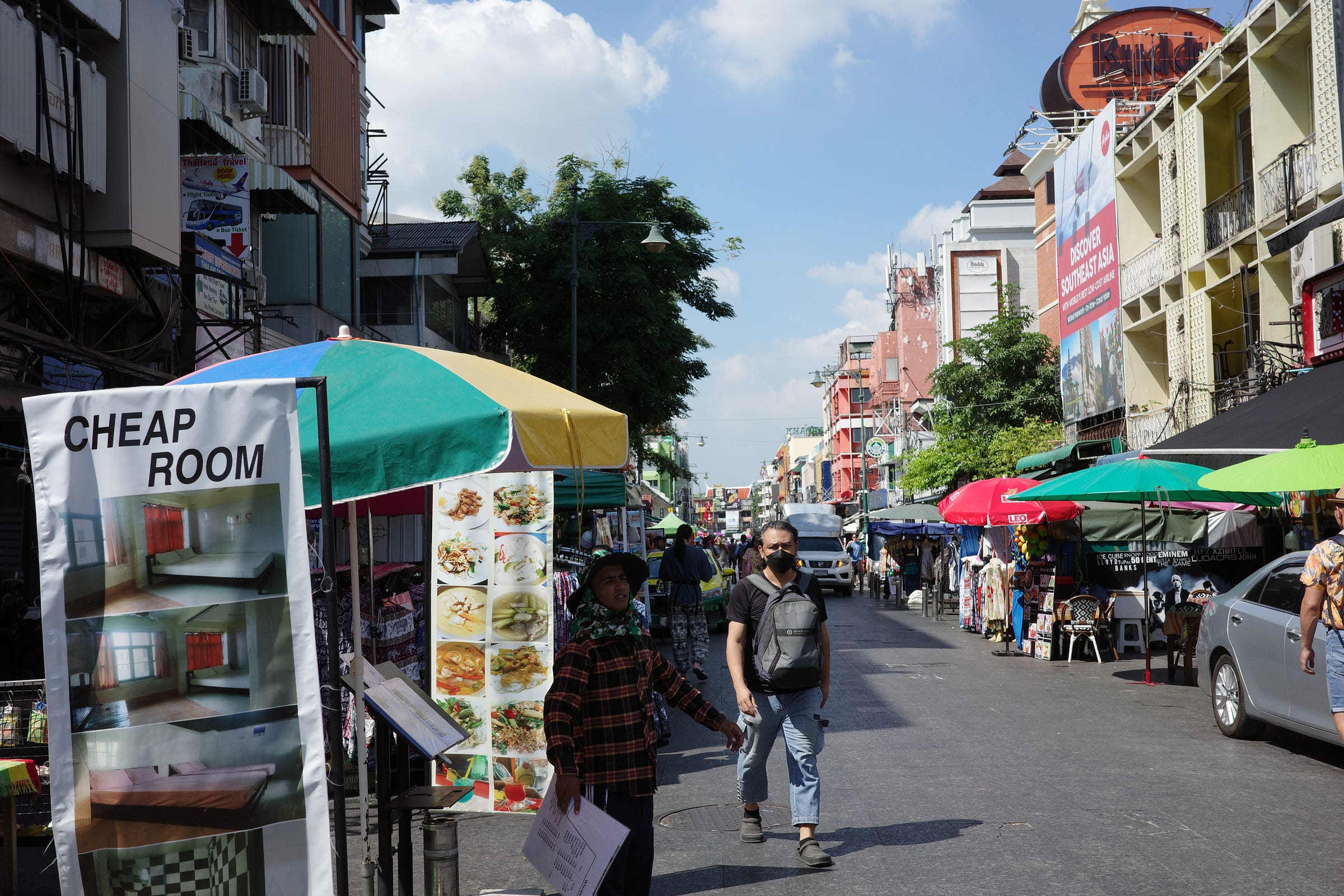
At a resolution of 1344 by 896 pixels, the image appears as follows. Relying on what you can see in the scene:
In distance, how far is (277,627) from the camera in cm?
410

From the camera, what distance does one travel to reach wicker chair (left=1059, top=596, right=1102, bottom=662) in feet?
58.2

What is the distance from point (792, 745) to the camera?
22.7 ft

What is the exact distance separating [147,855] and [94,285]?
397 inches

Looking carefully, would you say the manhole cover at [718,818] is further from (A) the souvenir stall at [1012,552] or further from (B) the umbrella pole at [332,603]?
(A) the souvenir stall at [1012,552]

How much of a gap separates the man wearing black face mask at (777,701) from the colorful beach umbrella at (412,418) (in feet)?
6.55

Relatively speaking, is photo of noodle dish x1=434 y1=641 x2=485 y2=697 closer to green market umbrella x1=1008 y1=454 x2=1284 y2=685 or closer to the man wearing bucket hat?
the man wearing bucket hat

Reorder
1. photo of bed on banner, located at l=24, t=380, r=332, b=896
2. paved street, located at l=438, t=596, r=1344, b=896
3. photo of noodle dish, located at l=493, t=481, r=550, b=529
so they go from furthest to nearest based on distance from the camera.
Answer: photo of noodle dish, located at l=493, t=481, r=550, b=529, paved street, located at l=438, t=596, r=1344, b=896, photo of bed on banner, located at l=24, t=380, r=332, b=896

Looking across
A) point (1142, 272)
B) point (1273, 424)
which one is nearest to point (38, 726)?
point (1273, 424)

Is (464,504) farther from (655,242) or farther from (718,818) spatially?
(655,242)

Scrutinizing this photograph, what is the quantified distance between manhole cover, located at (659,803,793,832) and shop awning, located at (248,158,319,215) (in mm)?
11012

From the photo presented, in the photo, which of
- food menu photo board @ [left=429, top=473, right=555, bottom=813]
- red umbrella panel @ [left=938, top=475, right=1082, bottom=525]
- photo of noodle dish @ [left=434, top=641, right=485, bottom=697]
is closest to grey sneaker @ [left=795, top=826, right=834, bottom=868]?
food menu photo board @ [left=429, top=473, right=555, bottom=813]

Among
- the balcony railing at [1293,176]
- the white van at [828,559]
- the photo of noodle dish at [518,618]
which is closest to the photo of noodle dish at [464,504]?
the photo of noodle dish at [518,618]

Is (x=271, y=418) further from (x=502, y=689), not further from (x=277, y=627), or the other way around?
(x=502, y=689)

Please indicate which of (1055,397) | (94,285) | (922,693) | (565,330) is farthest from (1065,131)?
(94,285)
